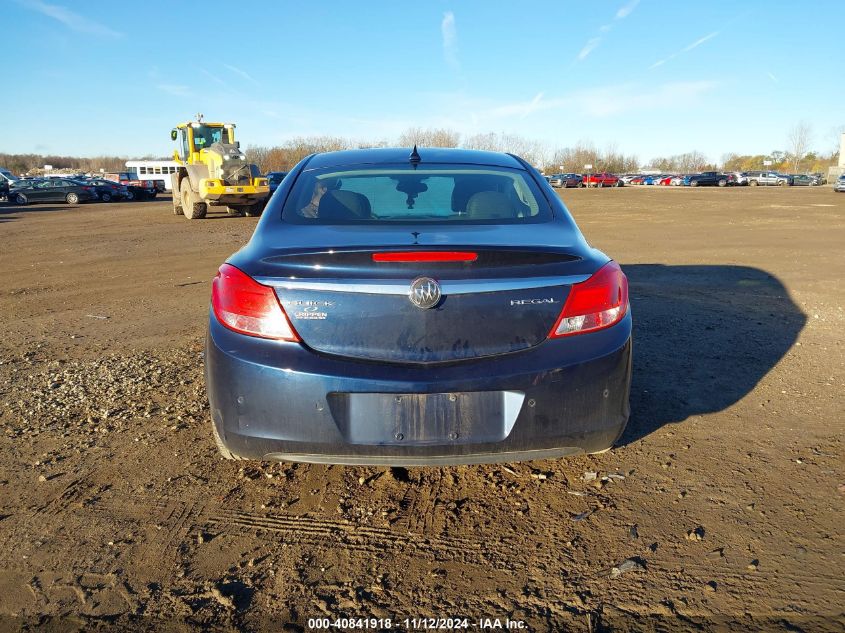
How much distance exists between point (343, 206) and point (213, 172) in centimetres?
2023

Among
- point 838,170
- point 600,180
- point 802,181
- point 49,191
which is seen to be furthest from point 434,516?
point 838,170

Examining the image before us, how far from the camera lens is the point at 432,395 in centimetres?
238

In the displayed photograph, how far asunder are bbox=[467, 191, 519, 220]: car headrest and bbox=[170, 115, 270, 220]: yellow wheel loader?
1913 cm

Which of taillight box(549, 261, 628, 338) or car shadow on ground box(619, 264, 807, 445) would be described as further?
car shadow on ground box(619, 264, 807, 445)

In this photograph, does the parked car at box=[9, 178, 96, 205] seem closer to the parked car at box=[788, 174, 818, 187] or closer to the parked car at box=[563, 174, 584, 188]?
A: the parked car at box=[563, 174, 584, 188]

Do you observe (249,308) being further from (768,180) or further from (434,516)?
(768,180)

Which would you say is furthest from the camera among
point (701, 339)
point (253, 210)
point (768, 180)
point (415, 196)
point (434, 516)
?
point (768, 180)

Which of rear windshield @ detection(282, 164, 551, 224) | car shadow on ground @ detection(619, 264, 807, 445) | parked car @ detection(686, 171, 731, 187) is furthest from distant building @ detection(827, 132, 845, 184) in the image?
rear windshield @ detection(282, 164, 551, 224)

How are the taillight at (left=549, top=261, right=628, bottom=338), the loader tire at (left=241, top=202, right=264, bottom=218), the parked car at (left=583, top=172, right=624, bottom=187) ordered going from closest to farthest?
the taillight at (left=549, top=261, right=628, bottom=338) → the loader tire at (left=241, top=202, right=264, bottom=218) → the parked car at (left=583, top=172, right=624, bottom=187)

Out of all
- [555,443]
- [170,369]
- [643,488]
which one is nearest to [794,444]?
[643,488]

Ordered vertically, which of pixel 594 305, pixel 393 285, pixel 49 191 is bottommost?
pixel 49 191

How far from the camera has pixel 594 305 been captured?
2561 mm

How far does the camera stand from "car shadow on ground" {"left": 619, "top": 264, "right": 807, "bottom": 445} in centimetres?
408

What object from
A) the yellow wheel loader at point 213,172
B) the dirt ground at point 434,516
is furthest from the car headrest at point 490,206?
the yellow wheel loader at point 213,172
